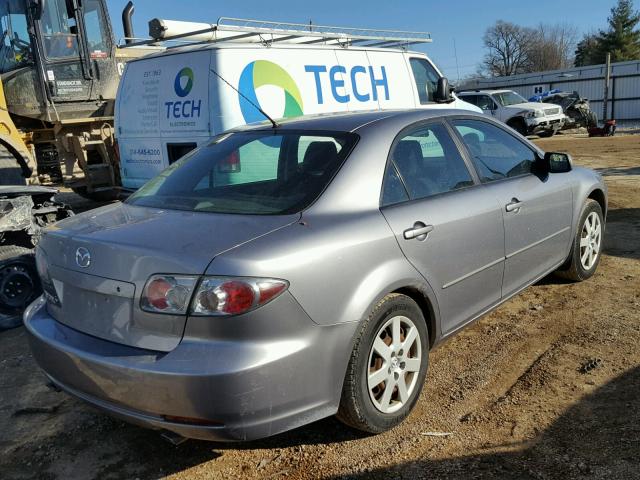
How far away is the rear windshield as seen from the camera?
3018mm

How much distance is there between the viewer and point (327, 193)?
2934 millimetres

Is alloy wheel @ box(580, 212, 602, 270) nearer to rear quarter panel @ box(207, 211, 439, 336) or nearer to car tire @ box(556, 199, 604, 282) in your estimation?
car tire @ box(556, 199, 604, 282)

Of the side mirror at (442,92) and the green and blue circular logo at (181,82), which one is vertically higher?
the green and blue circular logo at (181,82)

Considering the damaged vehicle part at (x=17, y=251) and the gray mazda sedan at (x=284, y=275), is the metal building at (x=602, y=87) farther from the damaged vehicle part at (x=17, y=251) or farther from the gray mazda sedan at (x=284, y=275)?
the damaged vehicle part at (x=17, y=251)

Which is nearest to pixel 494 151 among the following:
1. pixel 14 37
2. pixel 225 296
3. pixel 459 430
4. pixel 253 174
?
pixel 253 174

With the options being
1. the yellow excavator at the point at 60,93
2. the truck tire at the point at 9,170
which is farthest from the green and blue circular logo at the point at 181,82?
the truck tire at the point at 9,170

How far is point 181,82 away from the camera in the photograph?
261 inches

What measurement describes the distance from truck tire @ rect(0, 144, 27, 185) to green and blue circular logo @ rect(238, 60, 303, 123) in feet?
11.2

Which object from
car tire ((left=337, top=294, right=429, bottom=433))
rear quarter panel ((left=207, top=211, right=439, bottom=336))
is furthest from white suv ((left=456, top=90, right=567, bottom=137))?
rear quarter panel ((left=207, top=211, right=439, bottom=336))

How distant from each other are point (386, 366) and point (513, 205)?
5.21ft

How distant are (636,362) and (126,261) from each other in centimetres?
307

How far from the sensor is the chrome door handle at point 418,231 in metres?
3.07

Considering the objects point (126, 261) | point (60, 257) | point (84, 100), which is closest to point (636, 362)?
point (126, 261)

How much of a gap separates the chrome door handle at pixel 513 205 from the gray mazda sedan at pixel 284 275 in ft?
0.05
